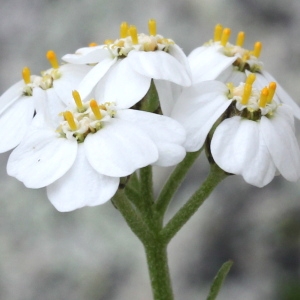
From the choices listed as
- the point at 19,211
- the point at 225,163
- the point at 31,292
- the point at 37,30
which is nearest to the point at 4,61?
the point at 37,30

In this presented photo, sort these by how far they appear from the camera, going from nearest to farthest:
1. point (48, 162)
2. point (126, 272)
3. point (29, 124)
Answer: point (48, 162), point (29, 124), point (126, 272)

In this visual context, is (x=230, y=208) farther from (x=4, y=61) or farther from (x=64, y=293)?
(x=4, y=61)

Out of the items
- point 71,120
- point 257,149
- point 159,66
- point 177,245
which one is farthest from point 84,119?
point 177,245

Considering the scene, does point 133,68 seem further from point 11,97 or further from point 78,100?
point 11,97

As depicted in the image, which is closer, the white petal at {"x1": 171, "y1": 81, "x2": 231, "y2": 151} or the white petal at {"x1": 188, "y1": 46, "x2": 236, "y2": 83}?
the white petal at {"x1": 171, "y1": 81, "x2": 231, "y2": 151}

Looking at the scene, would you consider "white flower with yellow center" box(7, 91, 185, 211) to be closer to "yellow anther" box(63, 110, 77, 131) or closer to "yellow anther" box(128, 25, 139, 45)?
"yellow anther" box(63, 110, 77, 131)

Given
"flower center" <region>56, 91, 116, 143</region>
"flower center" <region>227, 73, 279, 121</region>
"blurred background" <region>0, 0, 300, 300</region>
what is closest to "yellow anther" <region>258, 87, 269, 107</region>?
"flower center" <region>227, 73, 279, 121</region>

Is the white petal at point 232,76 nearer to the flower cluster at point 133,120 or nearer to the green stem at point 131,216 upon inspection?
the flower cluster at point 133,120
